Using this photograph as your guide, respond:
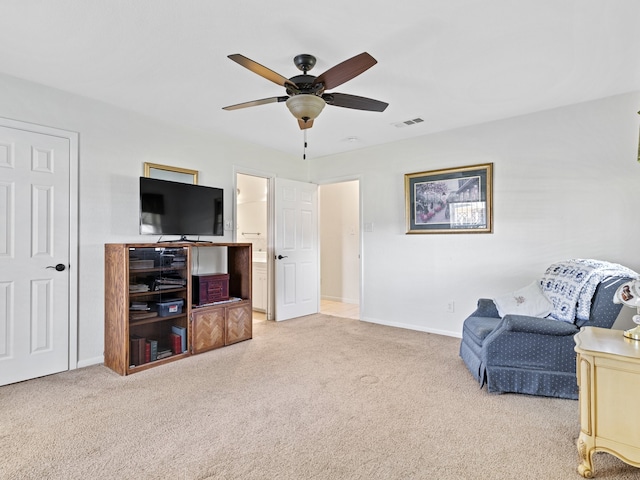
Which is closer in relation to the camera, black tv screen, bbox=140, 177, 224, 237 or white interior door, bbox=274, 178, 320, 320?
black tv screen, bbox=140, 177, 224, 237

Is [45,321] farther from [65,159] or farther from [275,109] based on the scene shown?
[275,109]

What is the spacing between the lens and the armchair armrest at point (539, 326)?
2453 mm

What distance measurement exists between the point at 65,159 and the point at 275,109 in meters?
1.88

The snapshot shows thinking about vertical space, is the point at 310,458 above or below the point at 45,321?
below

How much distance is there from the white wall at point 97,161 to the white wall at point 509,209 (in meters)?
2.70

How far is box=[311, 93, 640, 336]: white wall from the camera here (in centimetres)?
320

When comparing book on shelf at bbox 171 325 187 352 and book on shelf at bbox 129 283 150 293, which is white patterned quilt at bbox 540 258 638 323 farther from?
book on shelf at bbox 129 283 150 293

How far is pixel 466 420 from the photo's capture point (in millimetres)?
2207

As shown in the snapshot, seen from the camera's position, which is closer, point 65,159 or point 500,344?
point 500,344

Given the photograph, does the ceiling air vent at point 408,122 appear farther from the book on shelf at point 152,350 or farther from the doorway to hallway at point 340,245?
the book on shelf at point 152,350

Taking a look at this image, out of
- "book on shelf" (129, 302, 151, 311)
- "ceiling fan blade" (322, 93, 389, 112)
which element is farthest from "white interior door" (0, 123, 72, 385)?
"ceiling fan blade" (322, 93, 389, 112)

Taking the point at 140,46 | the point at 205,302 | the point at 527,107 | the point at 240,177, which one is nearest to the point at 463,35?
the point at 527,107

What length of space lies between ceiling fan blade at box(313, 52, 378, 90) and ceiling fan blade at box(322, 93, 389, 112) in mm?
98

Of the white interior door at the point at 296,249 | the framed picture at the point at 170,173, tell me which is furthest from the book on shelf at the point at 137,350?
the white interior door at the point at 296,249
